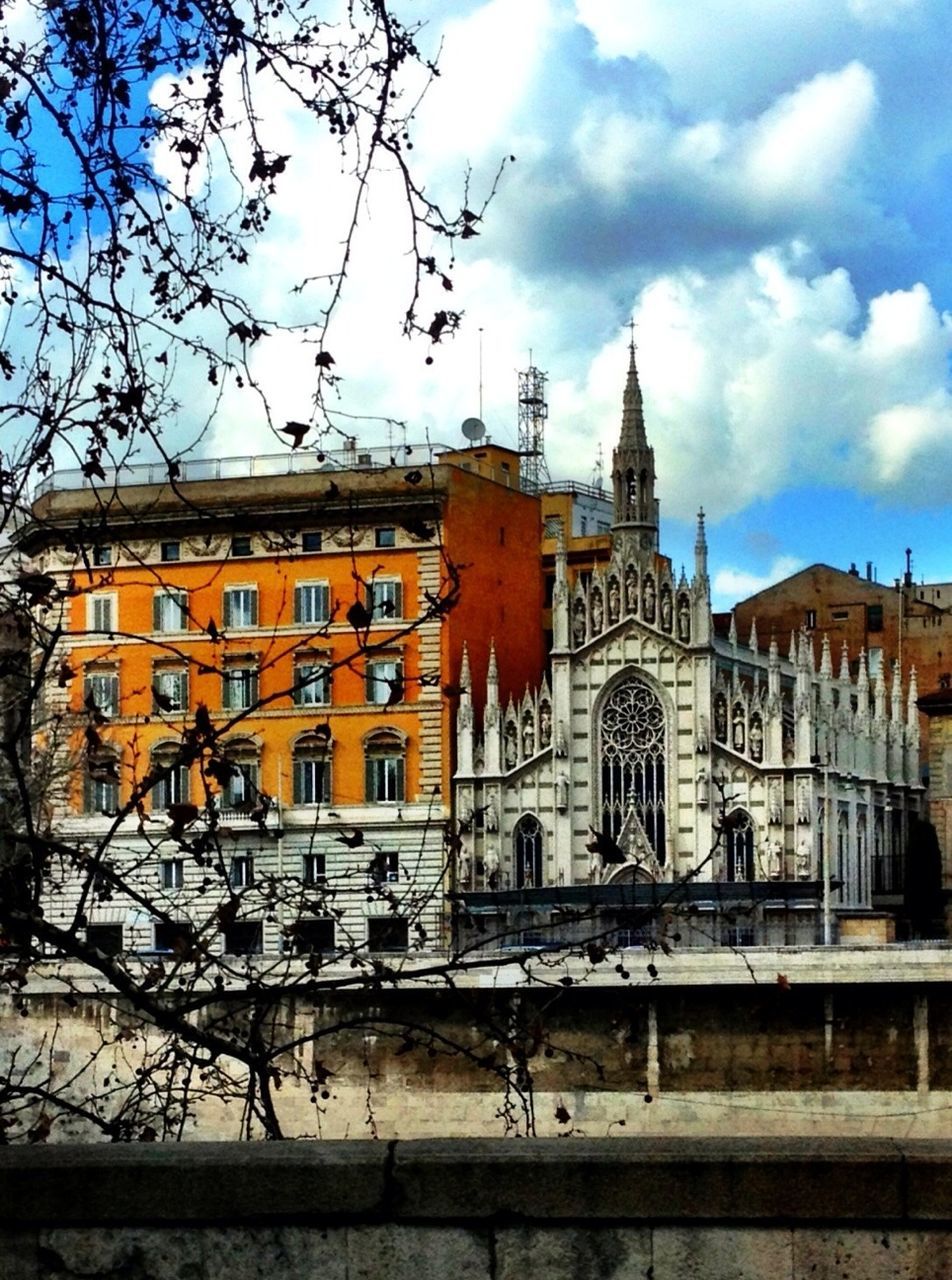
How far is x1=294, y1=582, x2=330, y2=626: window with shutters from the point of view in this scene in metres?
53.4

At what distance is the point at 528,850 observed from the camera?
52.0 metres

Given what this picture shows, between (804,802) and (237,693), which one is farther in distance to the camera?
(237,693)

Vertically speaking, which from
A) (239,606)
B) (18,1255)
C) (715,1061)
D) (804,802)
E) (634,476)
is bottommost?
(715,1061)

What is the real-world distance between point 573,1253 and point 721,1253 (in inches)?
19.8

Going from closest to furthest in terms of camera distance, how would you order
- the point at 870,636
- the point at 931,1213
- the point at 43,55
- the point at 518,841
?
1. the point at 931,1213
2. the point at 43,55
3. the point at 518,841
4. the point at 870,636

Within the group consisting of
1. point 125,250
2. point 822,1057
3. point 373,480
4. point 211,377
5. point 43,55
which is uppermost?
point 373,480

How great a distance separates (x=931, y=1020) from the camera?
127 ft

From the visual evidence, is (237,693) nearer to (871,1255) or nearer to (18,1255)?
(18,1255)

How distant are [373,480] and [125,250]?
144 feet

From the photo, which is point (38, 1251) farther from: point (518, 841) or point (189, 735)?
point (518, 841)

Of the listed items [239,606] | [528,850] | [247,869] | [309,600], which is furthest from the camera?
[239,606]

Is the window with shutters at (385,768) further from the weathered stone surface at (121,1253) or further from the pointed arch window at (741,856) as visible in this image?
the weathered stone surface at (121,1253)

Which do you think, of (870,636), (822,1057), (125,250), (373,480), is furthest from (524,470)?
(125,250)

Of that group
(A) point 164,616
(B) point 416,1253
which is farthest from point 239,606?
(B) point 416,1253
